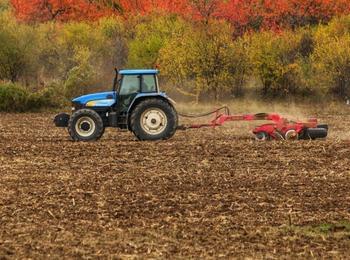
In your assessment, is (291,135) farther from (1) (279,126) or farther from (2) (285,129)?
(1) (279,126)

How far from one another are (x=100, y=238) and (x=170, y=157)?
566 centimetres

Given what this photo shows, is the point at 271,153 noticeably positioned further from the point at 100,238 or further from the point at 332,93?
the point at 332,93

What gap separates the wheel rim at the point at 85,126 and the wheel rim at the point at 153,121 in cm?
115

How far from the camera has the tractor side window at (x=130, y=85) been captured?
49.3ft

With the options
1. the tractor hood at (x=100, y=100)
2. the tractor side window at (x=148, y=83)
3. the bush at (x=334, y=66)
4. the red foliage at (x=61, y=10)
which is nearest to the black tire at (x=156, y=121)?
the tractor side window at (x=148, y=83)

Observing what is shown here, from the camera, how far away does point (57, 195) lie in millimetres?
9336

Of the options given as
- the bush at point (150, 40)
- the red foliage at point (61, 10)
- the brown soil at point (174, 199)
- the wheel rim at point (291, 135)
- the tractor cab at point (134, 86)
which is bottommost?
the brown soil at point (174, 199)

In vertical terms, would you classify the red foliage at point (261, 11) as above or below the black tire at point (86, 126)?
above

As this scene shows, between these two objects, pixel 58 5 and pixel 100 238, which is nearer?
pixel 100 238

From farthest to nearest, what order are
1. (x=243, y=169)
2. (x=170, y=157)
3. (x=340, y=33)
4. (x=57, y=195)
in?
(x=340, y=33)
(x=170, y=157)
(x=243, y=169)
(x=57, y=195)

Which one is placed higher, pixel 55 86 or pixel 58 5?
pixel 58 5

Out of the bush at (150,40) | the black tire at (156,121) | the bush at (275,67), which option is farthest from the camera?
the bush at (150,40)

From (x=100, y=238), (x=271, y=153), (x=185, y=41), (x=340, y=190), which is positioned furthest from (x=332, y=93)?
(x=100, y=238)

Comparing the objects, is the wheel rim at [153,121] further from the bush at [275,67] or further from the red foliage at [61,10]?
the red foliage at [61,10]
